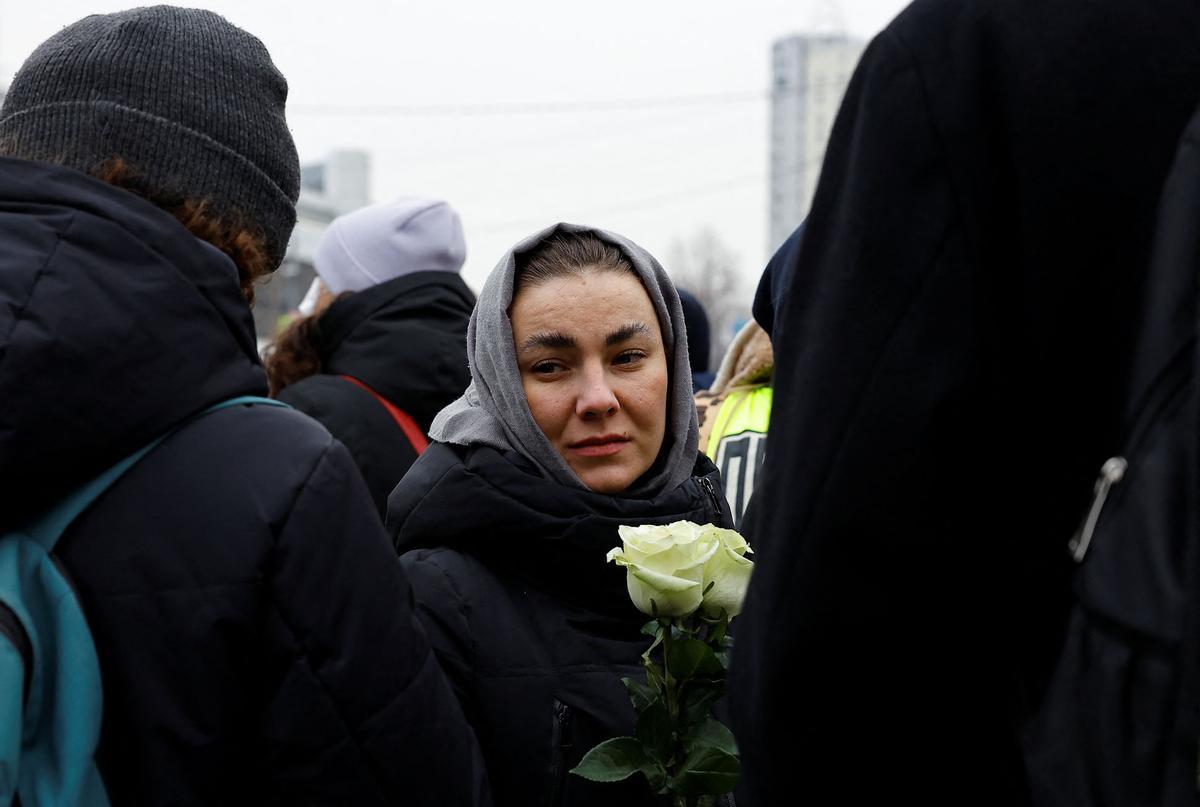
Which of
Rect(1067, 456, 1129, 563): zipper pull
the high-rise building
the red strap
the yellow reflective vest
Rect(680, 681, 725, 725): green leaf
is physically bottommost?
the high-rise building

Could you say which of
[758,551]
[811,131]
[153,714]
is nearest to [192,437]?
[153,714]

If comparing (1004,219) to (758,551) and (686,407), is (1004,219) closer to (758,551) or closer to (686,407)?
(758,551)

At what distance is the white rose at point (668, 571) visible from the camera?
1771 mm

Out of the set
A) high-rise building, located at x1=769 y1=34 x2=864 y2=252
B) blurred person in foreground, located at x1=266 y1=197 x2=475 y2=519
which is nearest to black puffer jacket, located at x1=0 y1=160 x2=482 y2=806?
blurred person in foreground, located at x1=266 y1=197 x2=475 y2=519

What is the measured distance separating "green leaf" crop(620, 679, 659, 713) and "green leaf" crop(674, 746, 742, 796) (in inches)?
5.4

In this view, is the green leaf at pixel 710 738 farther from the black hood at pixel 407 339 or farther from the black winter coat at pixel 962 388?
the black hood at pixel 407 339

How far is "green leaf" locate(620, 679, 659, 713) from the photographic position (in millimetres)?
1884

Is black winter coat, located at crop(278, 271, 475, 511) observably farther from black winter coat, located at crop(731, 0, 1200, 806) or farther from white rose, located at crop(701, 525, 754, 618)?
black winter coat, located at crop(731, 0, 1200, 806)

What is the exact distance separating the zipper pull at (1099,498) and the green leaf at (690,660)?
0.87m

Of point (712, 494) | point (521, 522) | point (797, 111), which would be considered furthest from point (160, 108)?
point (797, 111)

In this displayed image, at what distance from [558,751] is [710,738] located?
0.32m

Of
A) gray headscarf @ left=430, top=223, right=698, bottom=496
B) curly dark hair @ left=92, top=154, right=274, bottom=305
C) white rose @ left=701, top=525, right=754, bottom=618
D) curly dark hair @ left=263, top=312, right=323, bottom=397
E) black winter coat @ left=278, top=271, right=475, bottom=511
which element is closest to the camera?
curly dark hair @ left=92, top=154, right=274, bottom=305

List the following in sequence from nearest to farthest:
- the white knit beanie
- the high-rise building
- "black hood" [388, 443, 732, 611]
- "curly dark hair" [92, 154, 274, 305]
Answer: "curly dark hair" [92, 154, 274, 305]
"black hood" [388, 443, 732, 611]
the white knit beanie
the high-rise building

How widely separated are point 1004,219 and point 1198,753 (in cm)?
45
